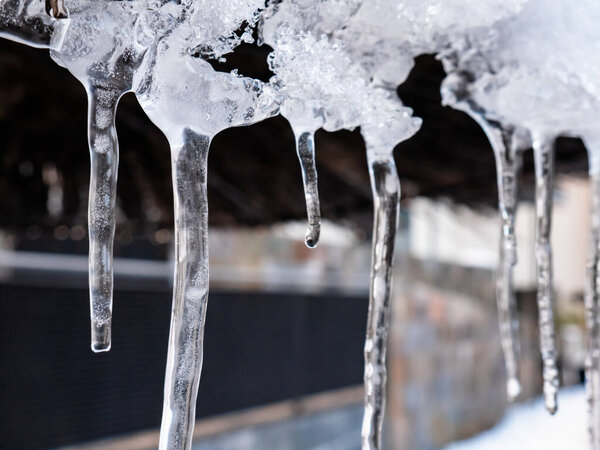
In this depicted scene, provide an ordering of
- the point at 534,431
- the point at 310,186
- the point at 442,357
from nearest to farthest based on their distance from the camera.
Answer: the point at 310,186 < the point at 442,357 < the point at 534,431

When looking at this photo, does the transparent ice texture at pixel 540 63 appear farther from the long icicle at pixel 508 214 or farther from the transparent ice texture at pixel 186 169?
the transparent ice texture at pixel 186 169

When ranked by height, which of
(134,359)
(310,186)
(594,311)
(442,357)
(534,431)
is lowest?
(534,431)

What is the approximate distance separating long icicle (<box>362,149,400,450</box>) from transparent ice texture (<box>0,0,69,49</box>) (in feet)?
0.79

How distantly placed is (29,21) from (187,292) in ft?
0.53

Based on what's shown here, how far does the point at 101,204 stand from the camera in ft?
1.13

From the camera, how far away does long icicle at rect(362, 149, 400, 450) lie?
17.0 inches

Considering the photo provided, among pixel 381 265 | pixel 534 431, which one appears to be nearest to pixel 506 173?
pixel 381 265

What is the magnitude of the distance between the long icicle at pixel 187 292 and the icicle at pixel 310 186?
73 mm

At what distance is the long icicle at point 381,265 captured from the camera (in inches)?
17.0

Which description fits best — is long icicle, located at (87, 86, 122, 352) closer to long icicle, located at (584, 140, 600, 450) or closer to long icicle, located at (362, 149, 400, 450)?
long icicle, located at (362, 149, 400, 450)

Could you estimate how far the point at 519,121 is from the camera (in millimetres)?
495

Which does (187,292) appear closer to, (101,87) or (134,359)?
(101,87)

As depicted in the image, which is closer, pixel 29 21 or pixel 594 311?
pixel 29 21

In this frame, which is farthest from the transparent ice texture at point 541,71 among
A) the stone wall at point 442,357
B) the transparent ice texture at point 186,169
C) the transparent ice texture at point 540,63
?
the stone wall at point 442,357
